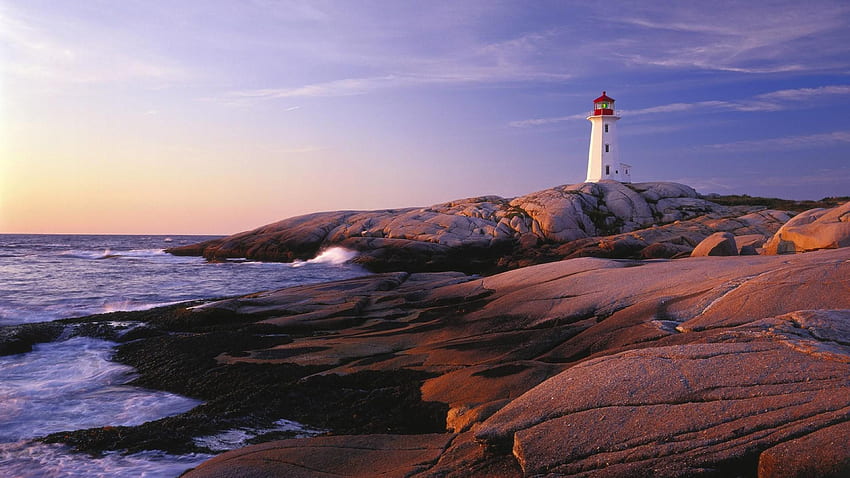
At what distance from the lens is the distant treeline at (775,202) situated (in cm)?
4447

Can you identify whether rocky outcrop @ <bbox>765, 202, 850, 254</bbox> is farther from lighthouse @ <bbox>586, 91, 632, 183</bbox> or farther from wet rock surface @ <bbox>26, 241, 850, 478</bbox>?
lighthouse @ <bbox>586, 91, 632, 183</bbox>

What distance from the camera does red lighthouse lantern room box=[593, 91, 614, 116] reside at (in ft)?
186

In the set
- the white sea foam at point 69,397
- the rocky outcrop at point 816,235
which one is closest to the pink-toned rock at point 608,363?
the white sea foam at point 69,397

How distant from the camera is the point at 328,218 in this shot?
51.3m

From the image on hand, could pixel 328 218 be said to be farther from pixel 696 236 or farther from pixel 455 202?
pixel 696 236

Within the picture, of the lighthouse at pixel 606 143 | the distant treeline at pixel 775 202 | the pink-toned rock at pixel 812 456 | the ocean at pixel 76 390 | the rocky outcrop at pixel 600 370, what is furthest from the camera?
the lighthouse at pixel 606 143

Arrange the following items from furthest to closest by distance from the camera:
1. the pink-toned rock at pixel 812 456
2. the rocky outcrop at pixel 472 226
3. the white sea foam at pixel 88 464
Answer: the rocky outcrop at pixel 472 226 < the white sea foam at pixel 88 464 < the pink-toned rock at pixel 812 456

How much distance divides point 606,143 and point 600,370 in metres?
54.4

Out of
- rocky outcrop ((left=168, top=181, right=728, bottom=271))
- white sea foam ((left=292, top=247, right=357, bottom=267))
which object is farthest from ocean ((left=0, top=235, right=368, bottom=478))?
rocky outcrop ((left=168, top=181, right=728, bottom=271))

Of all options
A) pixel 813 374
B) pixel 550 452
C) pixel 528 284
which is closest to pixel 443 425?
pixel 550 452

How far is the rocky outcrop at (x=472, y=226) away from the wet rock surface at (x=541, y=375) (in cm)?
2144

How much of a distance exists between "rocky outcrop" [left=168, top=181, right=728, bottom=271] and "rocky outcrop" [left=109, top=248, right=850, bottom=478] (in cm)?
2177

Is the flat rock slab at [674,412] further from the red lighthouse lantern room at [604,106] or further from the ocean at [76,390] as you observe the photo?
the red lighthouse lantern room at [604,106]

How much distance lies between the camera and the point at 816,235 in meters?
17.6
